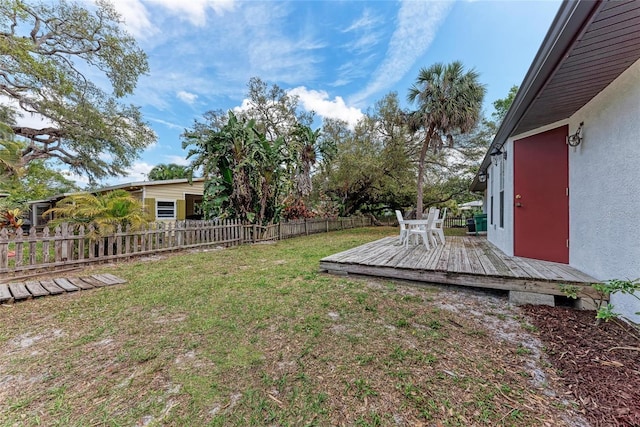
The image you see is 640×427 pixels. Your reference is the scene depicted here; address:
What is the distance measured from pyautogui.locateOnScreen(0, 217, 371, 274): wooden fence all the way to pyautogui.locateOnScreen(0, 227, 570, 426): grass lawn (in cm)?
191

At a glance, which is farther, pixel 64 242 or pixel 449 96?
pixel 449 96

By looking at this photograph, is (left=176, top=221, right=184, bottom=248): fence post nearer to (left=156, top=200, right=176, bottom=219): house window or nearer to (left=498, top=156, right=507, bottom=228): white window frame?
(left=156, top=200, right=176, bottom=219): house window

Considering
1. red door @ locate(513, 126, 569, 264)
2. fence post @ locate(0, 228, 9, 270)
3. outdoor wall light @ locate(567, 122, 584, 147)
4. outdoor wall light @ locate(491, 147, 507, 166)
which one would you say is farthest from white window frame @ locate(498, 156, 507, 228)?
fence post @ locate(0, 228, 9, 270)

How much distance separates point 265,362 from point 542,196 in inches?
204

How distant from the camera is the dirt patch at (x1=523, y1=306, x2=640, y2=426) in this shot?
1.59m

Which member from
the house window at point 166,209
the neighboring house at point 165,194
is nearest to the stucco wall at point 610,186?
the neighboring house at point 165,194

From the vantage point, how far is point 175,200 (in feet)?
45.5

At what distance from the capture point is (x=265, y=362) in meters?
2.11

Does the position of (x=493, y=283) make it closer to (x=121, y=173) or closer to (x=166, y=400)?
(x=166, y=400)

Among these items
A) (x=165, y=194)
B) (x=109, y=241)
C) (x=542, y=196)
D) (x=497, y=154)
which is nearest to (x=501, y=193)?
Result: (x=497, y=154)

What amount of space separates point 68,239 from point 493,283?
7586 mm

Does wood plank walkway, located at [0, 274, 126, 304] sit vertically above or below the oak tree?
below

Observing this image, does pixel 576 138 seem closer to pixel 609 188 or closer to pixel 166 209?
pixel 609 188

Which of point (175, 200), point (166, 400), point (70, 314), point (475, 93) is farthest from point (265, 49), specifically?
point (166, 400)
